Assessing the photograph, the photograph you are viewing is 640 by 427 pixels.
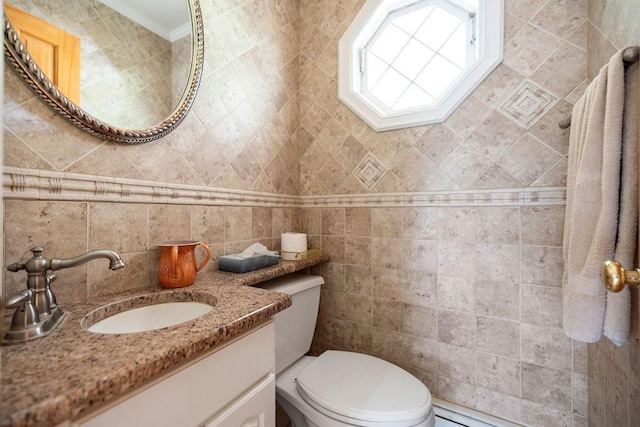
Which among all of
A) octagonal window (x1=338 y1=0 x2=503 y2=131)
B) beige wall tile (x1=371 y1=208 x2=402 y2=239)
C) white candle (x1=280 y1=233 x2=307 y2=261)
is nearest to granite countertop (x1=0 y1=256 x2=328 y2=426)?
white candle (x1=280 y1=233 x2=307 y2=261)

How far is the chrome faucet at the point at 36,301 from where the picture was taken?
58cm

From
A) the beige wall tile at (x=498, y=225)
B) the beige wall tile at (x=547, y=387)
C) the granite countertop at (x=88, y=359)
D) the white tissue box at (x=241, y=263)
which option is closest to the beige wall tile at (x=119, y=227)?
the granite countertop at (x=88, y=359)

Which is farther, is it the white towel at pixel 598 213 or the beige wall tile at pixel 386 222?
the beige wall tile at pixel 386 222

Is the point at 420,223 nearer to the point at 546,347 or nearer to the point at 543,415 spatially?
the point at 546,347

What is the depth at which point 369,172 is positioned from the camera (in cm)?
156

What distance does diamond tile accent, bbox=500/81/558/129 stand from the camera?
3.95 feet

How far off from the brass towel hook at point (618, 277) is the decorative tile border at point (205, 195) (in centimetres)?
77

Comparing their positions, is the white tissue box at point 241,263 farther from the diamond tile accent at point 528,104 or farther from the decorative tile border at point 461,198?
the diamond tile accent at point 528,104

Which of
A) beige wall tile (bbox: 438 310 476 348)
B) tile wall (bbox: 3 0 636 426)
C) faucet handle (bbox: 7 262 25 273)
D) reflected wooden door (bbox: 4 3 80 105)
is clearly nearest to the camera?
faucet handle (bbox: 7 262 25 273)

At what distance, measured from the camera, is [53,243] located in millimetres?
803

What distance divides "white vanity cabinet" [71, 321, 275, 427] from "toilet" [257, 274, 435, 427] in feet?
0.78

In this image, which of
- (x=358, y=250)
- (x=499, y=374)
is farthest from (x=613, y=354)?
(x=358, y=250)

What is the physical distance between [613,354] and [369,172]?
115 cm

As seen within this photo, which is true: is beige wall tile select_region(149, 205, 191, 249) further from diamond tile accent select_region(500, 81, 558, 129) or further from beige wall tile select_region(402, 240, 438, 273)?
diamond tile accent select_region(500, 81, 558, 129)
